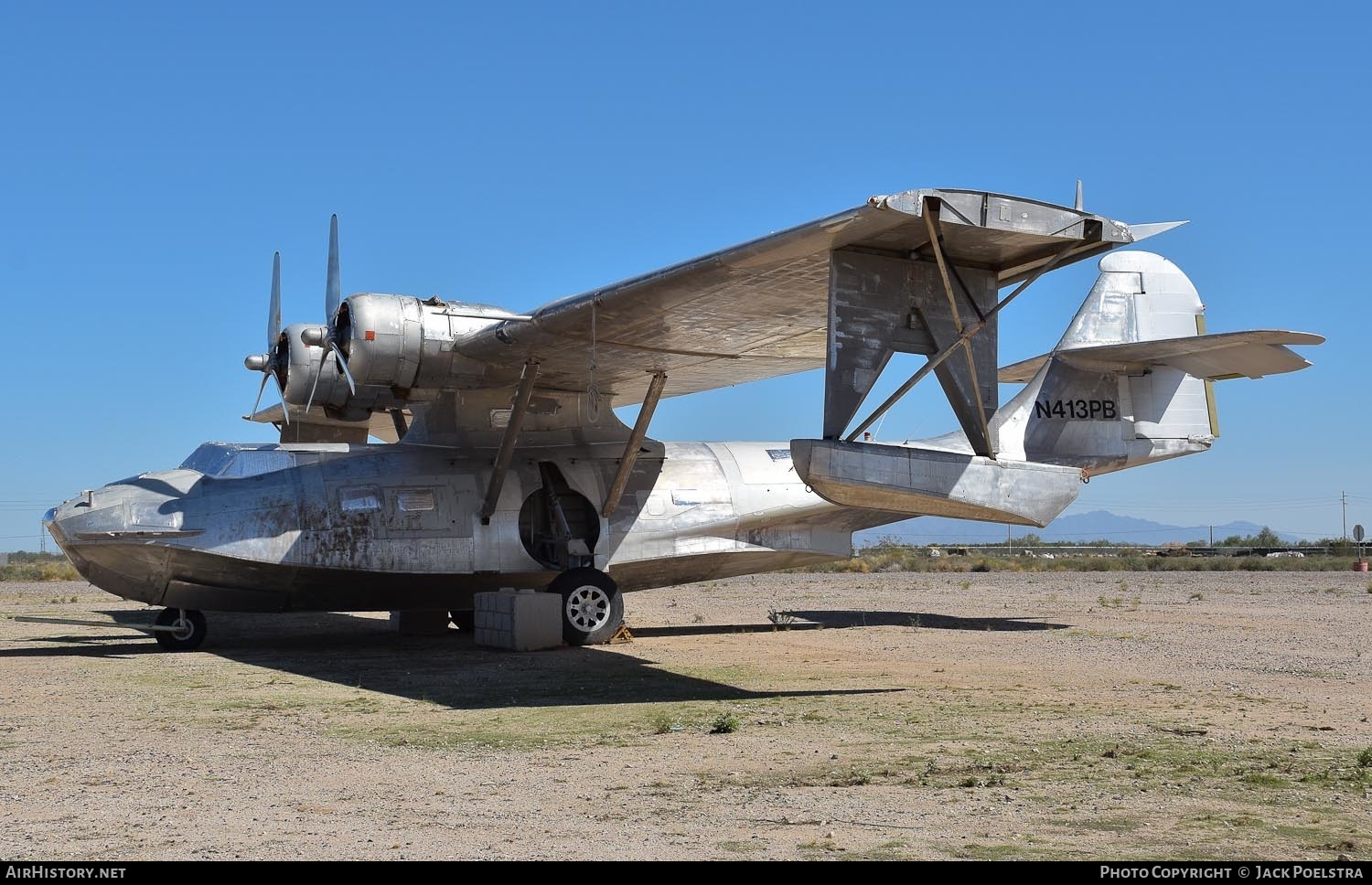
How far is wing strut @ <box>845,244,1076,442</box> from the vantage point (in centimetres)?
1165

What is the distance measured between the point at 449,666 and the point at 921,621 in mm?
8896

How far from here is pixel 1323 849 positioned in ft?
17.9

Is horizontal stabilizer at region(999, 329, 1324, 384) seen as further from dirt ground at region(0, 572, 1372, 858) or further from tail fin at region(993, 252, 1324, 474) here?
dirt ground at region(0, 572, 1372, 858)

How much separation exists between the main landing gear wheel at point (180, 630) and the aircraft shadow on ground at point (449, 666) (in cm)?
28

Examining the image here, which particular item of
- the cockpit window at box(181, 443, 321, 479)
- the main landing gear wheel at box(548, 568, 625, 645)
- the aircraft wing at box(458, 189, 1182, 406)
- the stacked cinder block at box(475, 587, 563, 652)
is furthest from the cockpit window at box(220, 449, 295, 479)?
the main landing gear wheel at box(548, 568, 625, 645)

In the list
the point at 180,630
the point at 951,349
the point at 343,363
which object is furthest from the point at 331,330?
the point at 951,349

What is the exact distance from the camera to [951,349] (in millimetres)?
11742

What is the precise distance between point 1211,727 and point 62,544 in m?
12.6

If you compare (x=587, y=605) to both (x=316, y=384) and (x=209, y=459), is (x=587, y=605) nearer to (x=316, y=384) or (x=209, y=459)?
(x=316, y=384)

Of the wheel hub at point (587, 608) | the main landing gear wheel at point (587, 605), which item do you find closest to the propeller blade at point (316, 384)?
the main landing gear wheel at point (587, 605)

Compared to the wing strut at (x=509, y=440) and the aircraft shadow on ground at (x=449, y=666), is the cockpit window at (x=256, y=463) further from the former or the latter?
the wing strut at (x=509, y=440)

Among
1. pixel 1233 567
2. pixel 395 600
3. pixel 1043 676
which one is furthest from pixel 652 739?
pixel 1233 567

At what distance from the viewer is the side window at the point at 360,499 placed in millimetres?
15805

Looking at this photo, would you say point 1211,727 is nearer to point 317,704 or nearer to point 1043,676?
point 1043,676
